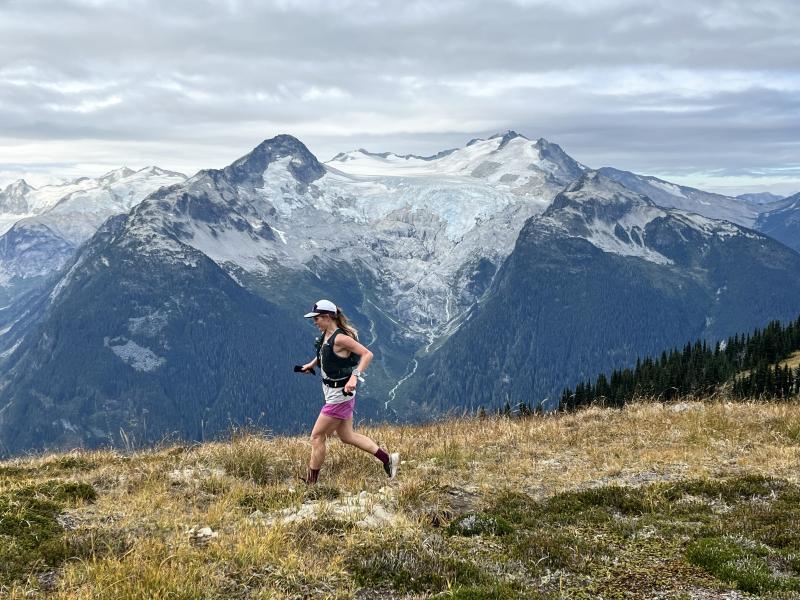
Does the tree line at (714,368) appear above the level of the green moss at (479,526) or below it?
below

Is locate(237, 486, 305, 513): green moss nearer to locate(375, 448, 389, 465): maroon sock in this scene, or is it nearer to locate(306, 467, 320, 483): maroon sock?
locate(306, 467, 320, 483): maroon sock

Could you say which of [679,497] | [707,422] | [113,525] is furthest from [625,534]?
[707,422]

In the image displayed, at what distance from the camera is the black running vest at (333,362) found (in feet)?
44.4

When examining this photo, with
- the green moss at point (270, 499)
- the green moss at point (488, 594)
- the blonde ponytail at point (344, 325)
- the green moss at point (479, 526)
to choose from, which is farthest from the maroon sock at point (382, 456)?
the green moss at point (488, 594)

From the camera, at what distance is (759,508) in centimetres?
1155

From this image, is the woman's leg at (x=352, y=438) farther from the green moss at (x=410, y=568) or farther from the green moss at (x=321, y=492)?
the green moss at (x=410, y=568)

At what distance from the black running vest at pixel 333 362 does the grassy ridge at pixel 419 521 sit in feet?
7.40

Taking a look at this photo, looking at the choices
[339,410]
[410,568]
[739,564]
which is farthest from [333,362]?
[739,564]

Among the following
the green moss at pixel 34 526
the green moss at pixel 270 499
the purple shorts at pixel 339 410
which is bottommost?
the green moss at pixel 270 499

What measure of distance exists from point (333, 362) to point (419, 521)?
3.91 meters

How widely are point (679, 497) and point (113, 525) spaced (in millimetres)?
10226

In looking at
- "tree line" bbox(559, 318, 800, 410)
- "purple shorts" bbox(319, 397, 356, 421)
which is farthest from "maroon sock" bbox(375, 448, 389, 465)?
"tree line" bbox(559, 318, 800, 410)

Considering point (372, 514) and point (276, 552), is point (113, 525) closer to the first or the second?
point (276, 552)

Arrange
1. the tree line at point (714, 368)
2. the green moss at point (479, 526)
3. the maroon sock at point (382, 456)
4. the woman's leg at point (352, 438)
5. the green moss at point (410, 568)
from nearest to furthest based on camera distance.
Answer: the green moss at point (410, 568), the green moss at point (479, 526), the woman's leg at point (352, 438), the maroon sock at point (382, 456), the tree line at point (714, 368)
